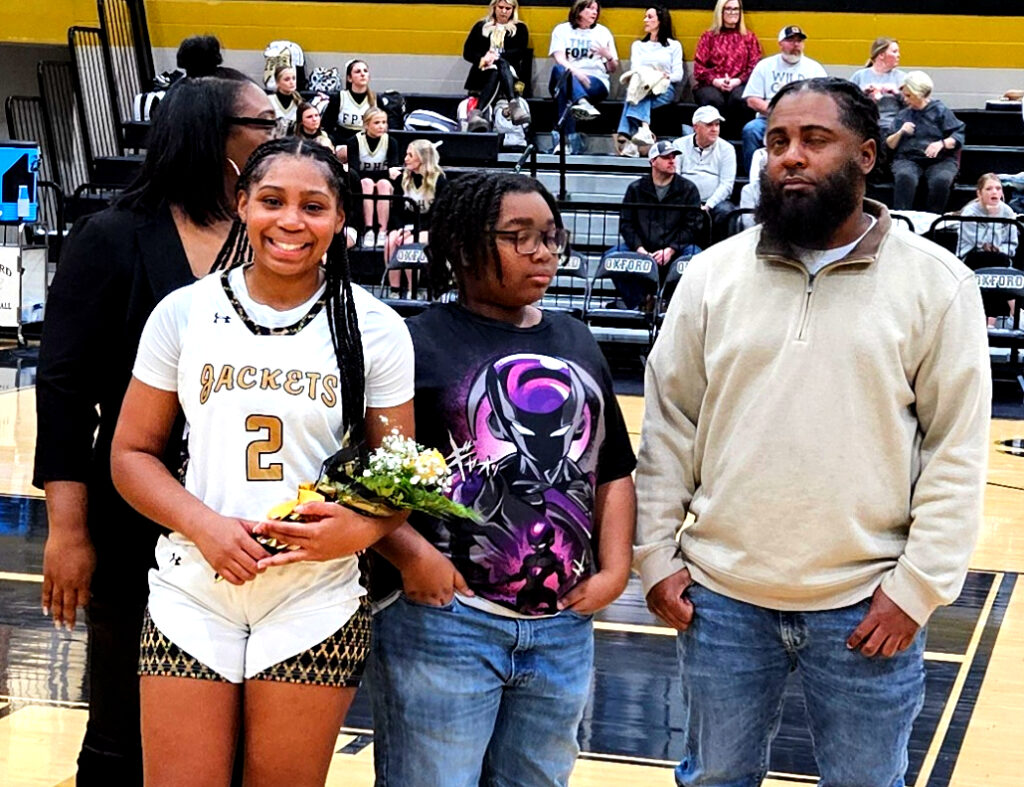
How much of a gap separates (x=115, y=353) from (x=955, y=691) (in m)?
Result: 3.02

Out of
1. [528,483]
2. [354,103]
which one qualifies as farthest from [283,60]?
[528,483]

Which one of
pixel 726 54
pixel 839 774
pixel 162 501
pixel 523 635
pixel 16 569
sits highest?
pixel 726 54

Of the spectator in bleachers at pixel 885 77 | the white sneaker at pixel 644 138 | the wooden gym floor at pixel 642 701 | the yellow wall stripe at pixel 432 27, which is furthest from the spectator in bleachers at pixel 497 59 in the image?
the wooden gym floor at pixel 642 701

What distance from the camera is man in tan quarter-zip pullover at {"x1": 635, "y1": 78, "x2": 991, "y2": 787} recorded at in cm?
268

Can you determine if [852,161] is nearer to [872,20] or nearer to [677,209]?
[677,209]

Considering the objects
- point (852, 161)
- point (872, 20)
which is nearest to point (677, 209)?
point (872, 20)

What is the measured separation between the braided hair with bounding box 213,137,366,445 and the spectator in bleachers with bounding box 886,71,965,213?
11.1 meters

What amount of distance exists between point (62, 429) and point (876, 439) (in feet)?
4.59

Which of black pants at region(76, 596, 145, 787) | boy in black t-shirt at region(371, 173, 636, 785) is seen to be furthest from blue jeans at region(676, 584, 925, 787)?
black pants at region(76, 596, 145, 787)

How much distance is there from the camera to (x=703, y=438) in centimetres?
284

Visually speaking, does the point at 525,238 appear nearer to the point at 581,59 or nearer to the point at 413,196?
the point at 413,196

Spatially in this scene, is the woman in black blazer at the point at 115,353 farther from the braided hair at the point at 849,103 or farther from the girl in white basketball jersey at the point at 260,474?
the braided hair at the point at 849,103

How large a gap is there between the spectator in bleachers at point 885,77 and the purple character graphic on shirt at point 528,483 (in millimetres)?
11692

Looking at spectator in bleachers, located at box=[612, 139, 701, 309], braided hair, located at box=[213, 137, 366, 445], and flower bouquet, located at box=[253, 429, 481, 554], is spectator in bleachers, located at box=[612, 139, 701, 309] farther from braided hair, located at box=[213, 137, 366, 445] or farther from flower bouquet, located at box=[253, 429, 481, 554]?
flower bouquet, located at box=[253, 429, 481, 554]
